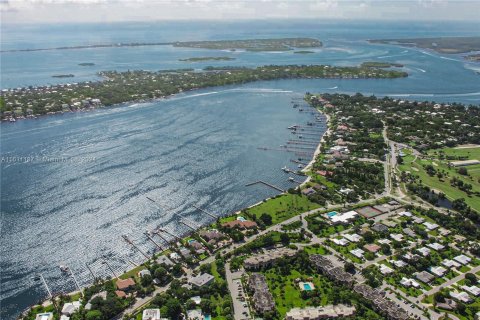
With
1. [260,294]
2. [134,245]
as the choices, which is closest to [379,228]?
[260,294]

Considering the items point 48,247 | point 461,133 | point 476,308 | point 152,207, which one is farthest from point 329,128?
point 48,247

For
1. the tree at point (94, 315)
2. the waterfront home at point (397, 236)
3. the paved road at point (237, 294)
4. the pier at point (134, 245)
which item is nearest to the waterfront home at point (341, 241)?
the waterfront home at point (397, 236)

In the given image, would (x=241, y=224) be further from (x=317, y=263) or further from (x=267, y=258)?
(x=317, y=263)

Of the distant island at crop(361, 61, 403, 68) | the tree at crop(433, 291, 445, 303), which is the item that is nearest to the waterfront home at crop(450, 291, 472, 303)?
the tree at crop(433, 291, 445, 303)

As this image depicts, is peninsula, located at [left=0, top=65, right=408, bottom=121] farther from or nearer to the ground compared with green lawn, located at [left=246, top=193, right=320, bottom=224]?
farther from the ground

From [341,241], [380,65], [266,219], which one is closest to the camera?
[341,241]

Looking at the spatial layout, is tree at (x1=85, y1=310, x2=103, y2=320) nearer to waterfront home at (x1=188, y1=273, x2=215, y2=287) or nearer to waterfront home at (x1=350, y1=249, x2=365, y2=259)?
waterfront home at (x1=188, y1=273, x2=215, y2=287)

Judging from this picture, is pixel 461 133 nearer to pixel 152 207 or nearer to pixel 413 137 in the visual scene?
pixel 413 137

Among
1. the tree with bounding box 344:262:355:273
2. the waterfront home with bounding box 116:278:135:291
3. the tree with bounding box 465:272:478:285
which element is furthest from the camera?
the tree with bounding box 344:262:355:273
